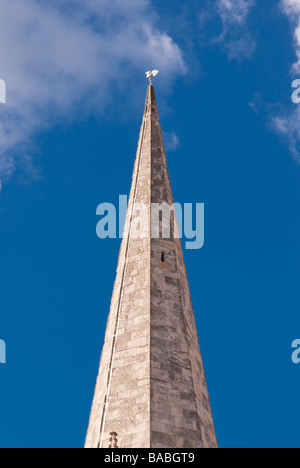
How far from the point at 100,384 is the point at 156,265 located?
3.58 metres

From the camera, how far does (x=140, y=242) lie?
62.4ft

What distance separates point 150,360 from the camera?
1549 cm

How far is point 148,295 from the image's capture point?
1719 cm

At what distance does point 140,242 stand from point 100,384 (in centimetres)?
441

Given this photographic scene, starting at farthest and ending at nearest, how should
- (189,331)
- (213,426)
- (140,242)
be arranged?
1. (140,242)
2. (189,331)
3. (213,426)

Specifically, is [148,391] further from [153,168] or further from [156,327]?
[153,168]

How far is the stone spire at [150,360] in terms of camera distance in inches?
566

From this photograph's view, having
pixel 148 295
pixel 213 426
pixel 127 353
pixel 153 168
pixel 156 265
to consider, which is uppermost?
pixel 153 168

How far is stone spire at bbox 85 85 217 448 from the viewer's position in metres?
14.4
